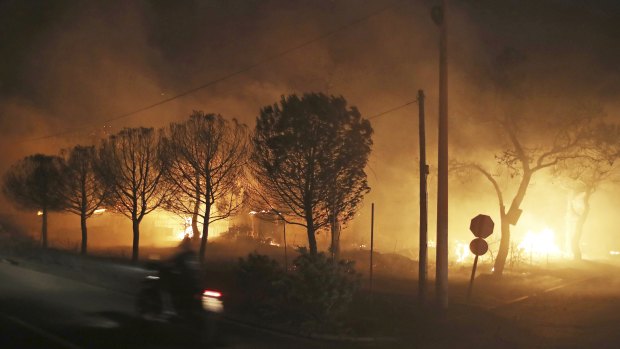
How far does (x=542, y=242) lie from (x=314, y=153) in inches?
1075

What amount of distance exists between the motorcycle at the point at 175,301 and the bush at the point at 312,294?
1.73 meters

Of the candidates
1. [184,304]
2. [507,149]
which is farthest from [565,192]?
[184,304]

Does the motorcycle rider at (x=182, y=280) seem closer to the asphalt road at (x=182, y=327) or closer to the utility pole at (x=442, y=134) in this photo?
the asphalt road at (x=182, y=327)

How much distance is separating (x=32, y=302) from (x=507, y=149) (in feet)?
69.7

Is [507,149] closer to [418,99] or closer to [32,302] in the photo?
[418,99]

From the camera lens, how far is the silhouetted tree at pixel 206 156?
23.5 m

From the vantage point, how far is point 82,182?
101 feet

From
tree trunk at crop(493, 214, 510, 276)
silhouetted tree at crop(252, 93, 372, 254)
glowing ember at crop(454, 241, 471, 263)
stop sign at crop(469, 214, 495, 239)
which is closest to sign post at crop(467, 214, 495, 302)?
stop sign at crop(469, 214, 495, 239)

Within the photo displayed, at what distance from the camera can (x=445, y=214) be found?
14.2 m

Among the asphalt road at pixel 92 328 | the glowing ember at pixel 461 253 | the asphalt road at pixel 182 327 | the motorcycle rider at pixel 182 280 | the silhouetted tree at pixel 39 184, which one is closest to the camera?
the asphalt road at pixel 92 328

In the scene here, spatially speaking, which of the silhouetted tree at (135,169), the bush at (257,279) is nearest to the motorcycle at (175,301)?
the bush at (257,279)

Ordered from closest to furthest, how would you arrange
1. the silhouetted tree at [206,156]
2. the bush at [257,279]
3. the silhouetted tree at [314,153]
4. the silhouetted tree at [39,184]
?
the bush at [257,279]
the silhouetted tree at [314,153]
the silhouetted tree at [206,156]
the silhouetted tree at [39,184]

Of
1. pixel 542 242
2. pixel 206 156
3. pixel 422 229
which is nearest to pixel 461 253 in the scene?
pixel 542 242

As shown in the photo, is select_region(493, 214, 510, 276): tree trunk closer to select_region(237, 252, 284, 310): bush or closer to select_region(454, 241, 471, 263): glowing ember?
select_region(454, 241, 471, 263): glowing ember
